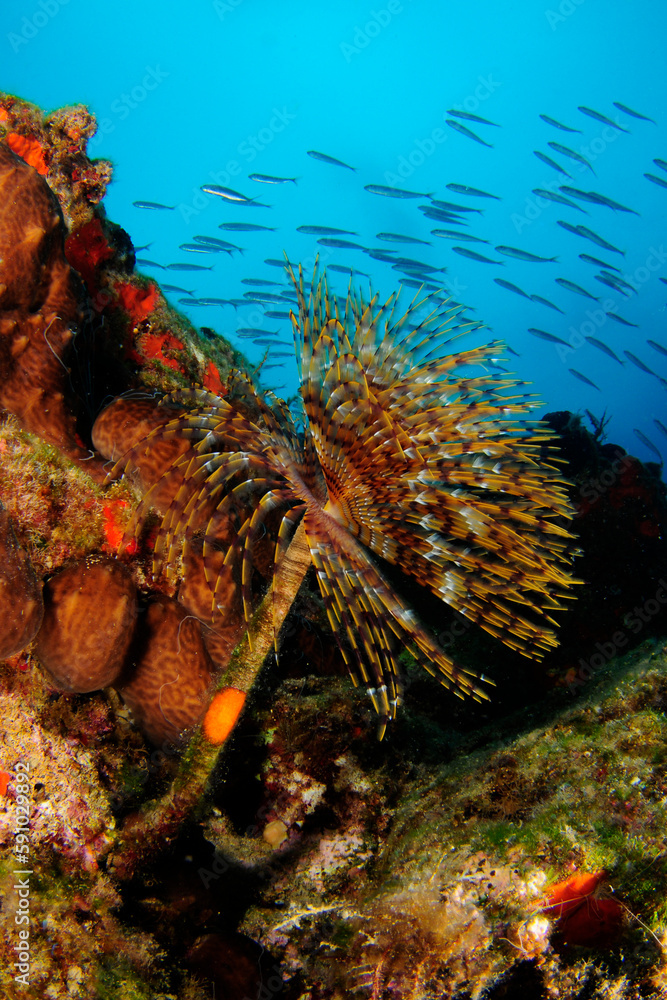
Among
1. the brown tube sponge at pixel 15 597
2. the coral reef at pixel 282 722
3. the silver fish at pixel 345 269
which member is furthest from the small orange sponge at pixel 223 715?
the silver fish at pixel 345 269

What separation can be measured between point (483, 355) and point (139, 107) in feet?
670

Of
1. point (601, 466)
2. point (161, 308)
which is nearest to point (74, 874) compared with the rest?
point (161, 308)

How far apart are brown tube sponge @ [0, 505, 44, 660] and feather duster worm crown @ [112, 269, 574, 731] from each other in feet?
2.10

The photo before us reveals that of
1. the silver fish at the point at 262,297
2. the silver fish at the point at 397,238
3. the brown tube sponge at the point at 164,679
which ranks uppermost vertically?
the silver fish at the point at 397,238

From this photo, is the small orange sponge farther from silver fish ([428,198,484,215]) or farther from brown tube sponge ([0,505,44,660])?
silver fish ([428,198,484,215])

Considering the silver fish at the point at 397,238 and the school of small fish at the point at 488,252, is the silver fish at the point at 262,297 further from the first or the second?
the silver fish at the point at 397,238

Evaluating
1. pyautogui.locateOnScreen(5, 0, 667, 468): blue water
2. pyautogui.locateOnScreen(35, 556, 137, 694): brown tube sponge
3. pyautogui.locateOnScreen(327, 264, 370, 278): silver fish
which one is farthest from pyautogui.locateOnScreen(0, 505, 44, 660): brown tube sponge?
pyautogui.locateOnScreen(5, 0, 667, 468): blue water

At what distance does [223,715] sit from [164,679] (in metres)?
0.57

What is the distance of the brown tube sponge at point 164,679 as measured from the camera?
3.16m

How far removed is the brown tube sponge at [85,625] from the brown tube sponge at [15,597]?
0.16 metres

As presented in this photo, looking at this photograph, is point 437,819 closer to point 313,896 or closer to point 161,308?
point 313,896

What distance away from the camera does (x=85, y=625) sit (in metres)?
2.73

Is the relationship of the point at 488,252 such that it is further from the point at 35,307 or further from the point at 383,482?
the point at 383,482

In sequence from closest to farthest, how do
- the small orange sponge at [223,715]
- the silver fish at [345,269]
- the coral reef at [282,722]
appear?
the coral reef at [282,722] < the small orange sponge at [223,715] < the silver fish at [345,269]
